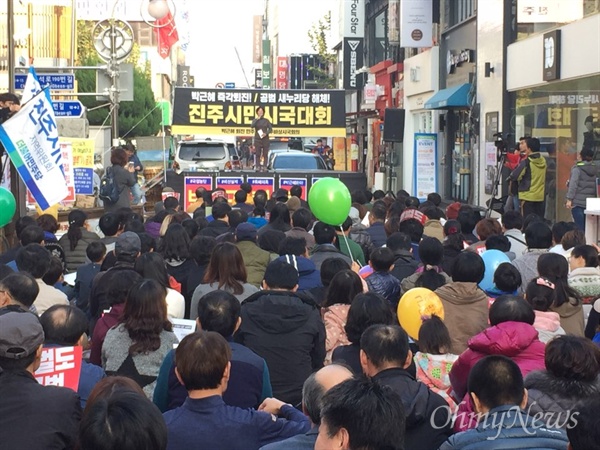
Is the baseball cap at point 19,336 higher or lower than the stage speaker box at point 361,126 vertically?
lower

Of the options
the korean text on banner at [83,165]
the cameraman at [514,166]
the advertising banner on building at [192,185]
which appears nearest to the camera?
the cameraman at [514,166]

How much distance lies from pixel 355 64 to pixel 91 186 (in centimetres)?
2956

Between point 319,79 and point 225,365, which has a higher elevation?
point 319,79

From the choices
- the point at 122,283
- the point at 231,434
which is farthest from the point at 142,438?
the point at 122,283

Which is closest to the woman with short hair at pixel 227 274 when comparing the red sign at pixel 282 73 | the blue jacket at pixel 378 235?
the blue jacket at pixel 378 235

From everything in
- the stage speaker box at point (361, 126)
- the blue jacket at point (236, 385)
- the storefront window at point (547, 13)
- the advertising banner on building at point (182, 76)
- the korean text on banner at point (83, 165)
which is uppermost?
the advertising banner on building at point (182, 76)

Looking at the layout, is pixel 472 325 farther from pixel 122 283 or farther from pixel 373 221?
pixel 373 221

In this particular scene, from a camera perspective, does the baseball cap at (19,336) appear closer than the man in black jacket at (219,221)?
Yes

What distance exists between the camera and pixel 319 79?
67.5 meters

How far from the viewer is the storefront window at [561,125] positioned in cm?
1867

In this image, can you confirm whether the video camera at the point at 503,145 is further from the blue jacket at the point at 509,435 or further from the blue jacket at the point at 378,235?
the blue jacket at the point at 509,435

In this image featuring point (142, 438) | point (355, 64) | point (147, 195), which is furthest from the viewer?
point (355, 64)

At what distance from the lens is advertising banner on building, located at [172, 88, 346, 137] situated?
84.5 ft

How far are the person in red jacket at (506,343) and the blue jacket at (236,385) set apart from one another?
1.01 metres
